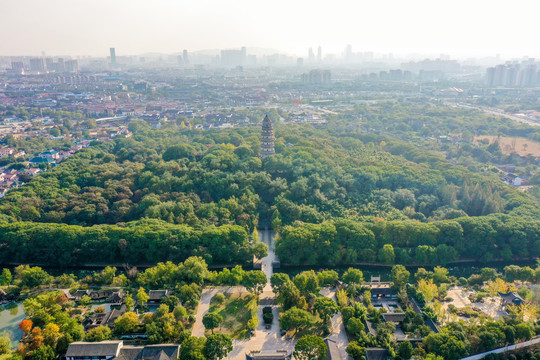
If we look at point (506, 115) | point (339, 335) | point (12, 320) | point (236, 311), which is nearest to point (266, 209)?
point (236, 311)

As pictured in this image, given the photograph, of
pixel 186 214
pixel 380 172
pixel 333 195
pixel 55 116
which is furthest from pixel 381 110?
pixel 55 116

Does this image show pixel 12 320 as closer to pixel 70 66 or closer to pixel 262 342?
pixel 262 342

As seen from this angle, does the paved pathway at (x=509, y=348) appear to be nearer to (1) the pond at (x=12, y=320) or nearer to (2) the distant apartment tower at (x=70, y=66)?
(1) the pond at (x=12, y=320)

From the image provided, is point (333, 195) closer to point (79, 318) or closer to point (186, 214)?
point (186, 214)

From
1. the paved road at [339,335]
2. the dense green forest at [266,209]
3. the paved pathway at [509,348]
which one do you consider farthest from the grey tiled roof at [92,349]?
the paved pathway at [509,348]

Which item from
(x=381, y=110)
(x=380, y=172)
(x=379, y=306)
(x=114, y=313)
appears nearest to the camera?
(x=114, y=313)
